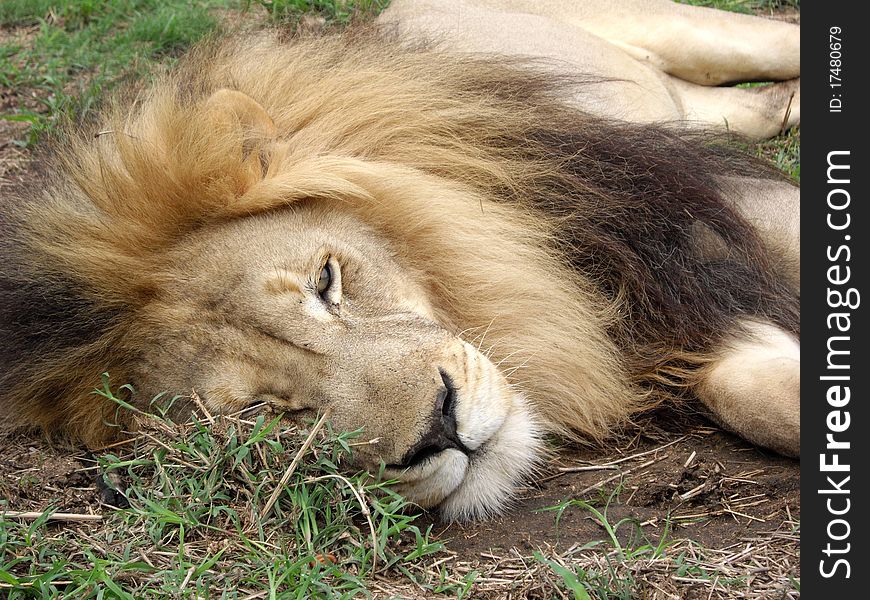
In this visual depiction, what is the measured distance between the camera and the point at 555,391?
3.51 meters

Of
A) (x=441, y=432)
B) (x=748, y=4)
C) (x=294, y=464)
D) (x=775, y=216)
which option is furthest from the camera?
(x=748, y=4)

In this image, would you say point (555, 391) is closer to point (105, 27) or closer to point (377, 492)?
point (377, 492)

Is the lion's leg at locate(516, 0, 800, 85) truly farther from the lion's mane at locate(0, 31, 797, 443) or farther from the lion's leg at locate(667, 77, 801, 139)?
the lion's mane at locate(0, 31, 797, 443)

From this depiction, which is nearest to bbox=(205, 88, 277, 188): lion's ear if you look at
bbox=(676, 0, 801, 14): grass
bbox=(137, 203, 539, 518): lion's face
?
bbox=(137, 203, 539, 518): lion's face

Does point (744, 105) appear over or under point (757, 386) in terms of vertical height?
over

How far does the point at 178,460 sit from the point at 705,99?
380 centimetres

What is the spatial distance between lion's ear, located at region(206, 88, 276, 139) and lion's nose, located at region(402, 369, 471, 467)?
1.10 m

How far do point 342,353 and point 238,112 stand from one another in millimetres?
944

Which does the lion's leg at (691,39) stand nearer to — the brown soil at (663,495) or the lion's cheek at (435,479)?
the brown soil at (663,495)

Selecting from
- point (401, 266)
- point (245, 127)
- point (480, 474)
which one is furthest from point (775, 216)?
point (245, 127)

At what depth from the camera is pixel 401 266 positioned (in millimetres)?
3385

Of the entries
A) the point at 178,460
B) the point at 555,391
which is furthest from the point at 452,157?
the point at 178,460

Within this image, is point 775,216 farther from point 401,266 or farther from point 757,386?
point 401,266

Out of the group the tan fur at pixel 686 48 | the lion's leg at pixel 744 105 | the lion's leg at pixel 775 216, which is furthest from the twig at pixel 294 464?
the lion's leg at pixel 744 105
